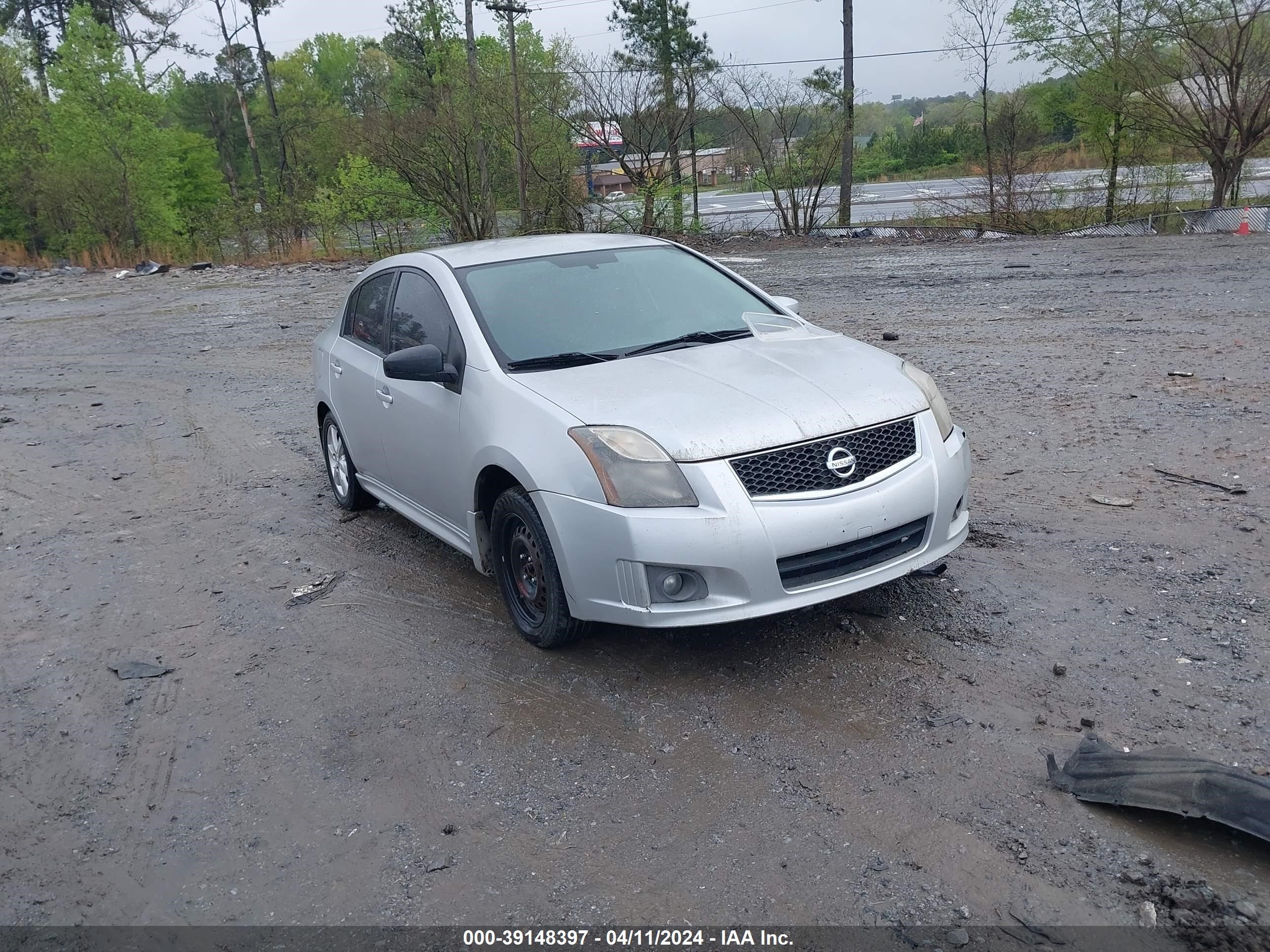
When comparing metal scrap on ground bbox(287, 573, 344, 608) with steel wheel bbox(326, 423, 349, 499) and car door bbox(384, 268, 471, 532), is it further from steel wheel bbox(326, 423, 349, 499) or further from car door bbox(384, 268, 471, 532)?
steel wheel bbox(326, 423, 349, 499)

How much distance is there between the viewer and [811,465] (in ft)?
13.1

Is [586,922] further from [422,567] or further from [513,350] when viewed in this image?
[422,567]

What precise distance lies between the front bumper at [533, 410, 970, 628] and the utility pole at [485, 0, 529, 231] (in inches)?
915

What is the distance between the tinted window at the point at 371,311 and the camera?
19.3 feet

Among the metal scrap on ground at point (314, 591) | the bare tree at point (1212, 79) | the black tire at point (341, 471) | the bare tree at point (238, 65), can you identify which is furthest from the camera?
the bare tree at point (238, 65)

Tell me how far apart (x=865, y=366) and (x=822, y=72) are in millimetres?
25780

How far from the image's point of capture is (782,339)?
201 inches

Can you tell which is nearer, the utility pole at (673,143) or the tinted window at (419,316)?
the tinted window at (419,316)

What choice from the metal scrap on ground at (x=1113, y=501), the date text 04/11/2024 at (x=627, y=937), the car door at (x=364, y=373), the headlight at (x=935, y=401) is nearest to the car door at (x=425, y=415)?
the car door at (x=364, y=373)

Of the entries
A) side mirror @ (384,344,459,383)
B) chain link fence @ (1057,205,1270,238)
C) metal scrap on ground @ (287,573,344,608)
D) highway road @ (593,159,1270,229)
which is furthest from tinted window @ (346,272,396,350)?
highway road @ (593,159,1270,229)

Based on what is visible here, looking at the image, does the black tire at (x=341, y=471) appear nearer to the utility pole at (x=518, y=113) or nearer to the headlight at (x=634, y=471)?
the headlight at (x=634, y=471)

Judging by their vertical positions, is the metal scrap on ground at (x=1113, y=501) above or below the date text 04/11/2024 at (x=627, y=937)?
above

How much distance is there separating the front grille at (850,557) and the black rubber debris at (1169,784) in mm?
1016

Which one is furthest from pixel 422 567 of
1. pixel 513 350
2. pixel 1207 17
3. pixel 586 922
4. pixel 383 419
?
pixel 1207 17
